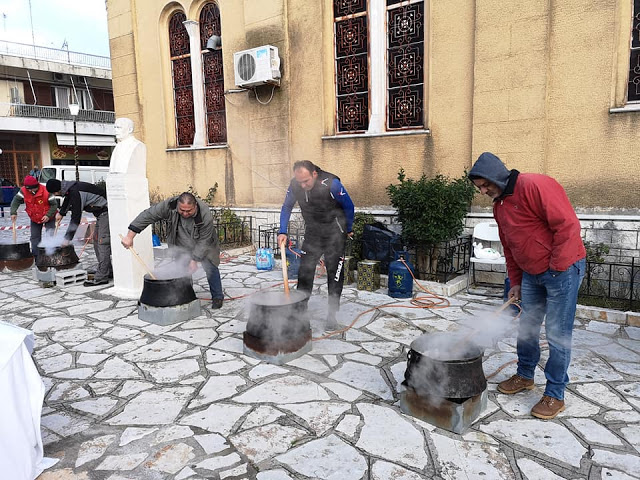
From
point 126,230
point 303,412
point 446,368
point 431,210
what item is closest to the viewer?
point 446,368

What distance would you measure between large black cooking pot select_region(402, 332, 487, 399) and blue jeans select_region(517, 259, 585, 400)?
556 mm

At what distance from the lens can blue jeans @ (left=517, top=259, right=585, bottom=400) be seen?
340cm

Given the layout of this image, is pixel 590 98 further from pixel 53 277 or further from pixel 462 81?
pixel 53 277

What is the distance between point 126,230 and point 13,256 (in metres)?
3.94

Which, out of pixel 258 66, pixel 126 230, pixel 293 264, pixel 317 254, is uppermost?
pixel 258 66

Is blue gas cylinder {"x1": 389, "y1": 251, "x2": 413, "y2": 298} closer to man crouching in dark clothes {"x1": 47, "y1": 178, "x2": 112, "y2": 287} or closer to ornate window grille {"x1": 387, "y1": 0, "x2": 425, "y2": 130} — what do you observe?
ornate window grille {"x1": 387, "y1": 0, "x2": 425, "y2": 130}

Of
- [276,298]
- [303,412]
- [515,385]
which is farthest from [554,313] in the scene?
[276,298]

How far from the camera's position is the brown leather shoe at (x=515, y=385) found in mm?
3975

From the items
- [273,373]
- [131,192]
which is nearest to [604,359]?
[273,373]

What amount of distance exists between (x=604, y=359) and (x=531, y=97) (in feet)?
14.5

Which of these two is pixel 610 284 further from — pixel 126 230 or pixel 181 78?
pixel 181 78

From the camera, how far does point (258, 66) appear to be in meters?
9.95

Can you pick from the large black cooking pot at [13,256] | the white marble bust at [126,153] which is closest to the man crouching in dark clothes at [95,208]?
the white marble bust at [126,153]

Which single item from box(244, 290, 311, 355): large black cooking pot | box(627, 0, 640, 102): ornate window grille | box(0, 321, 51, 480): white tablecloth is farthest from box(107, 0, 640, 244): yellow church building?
box(0, 321, 51, 480): white tablecloth
